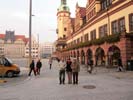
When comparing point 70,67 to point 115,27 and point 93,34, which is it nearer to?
point 115,27

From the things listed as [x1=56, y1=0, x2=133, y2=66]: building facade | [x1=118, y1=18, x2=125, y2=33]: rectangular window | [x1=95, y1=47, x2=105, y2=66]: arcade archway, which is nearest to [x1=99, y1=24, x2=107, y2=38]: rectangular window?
[x1=56, y1=0, x2=133, y2=66]: building facade

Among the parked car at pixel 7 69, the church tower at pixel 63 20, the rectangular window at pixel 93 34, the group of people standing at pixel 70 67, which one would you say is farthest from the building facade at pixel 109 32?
the church tower at pixel 63 20

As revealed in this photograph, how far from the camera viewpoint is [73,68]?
55.8 feet

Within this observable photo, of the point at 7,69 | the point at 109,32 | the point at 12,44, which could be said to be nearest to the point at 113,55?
the point at 109,32

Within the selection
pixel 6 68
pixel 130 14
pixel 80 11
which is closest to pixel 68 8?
pixel 80 11

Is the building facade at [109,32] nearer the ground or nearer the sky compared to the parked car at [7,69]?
nearer the sky

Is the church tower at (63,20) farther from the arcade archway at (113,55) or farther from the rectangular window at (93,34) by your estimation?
the arcade archway at (113,55)

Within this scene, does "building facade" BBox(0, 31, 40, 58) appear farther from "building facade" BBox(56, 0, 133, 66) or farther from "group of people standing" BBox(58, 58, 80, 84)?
"group of people standing" BBox(58, 58, 80, 84)

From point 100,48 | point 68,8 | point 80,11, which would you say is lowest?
point 100,48

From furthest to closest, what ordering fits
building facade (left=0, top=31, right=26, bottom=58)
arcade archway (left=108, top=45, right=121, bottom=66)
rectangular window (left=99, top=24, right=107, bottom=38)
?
1. building facade (left=0, top=31, right=26, bottom=58)
2. rectangular window (left=99, top=24, right=107, bottom=38)
3. arcade archway (left=108, top=45, right=121, bottom=66)

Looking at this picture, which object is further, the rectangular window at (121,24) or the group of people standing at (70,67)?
the rectangular window at (121,24)

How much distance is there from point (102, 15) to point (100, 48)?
6039 millimetres

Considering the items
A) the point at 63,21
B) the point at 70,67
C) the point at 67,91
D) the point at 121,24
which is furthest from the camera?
the point at 63,21

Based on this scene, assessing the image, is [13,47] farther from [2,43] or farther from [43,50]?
[43,50]
